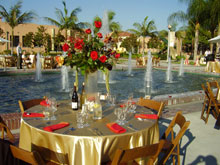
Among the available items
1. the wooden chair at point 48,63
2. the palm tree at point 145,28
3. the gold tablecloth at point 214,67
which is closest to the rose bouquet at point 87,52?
the wooden chair at point 48,63

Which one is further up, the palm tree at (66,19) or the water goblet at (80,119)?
the palm tree at (66,19)

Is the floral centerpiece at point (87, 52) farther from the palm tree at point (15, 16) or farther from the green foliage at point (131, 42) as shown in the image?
the green foliage at point (131, 42)

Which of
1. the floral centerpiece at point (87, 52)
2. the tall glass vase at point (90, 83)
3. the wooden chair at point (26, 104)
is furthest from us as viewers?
the wooden chair at point (26, 104)

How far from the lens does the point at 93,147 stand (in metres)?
2.39

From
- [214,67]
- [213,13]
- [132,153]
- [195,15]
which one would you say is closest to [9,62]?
[214,67]

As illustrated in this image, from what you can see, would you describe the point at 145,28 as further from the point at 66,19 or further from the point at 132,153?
the point at 132,153

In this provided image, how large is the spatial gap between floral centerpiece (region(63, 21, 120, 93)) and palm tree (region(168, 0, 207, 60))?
26.0 metres

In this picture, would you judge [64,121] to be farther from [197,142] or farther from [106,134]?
[197,142]

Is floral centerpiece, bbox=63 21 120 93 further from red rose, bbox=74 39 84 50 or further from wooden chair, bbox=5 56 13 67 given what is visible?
wooden chair, bbox=5 56 13 67

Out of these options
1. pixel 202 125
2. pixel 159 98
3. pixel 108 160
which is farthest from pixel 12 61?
pixel 108 160

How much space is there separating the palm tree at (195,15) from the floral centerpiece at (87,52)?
26.0 meters

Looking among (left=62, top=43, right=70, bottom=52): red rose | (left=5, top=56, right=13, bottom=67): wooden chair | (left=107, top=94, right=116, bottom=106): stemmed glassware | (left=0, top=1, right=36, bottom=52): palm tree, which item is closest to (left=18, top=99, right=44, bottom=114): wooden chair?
(left=62, top=43, right=70, bottom=52): red rose

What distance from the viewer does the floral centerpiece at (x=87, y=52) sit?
319 centimetres

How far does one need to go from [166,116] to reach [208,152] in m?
1.80
